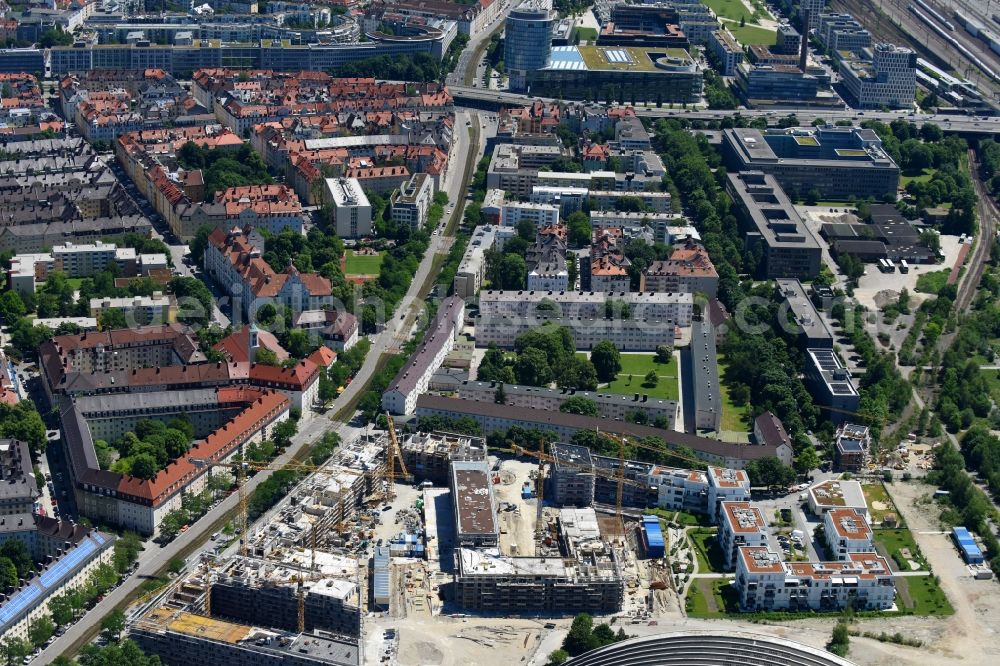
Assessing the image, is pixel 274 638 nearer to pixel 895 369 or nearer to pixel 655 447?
pixel 655 447

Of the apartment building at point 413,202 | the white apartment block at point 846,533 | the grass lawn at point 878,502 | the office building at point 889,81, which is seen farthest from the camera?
the office building at point 889,81

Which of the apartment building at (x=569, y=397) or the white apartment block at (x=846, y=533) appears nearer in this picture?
the white apartment block at (x=846, y=533)


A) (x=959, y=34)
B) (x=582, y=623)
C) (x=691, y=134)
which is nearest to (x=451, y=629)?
(x=582, y=623)

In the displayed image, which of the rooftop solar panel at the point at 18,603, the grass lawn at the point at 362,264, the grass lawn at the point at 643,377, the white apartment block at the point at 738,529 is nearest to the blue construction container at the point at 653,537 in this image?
the white apartment block at the point at 738,529

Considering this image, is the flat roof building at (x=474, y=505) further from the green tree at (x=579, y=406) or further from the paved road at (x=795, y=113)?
the paved road at (x=795, y=113)

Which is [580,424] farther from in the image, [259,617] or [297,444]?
[259,617]

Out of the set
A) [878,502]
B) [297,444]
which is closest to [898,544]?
[878,502]
